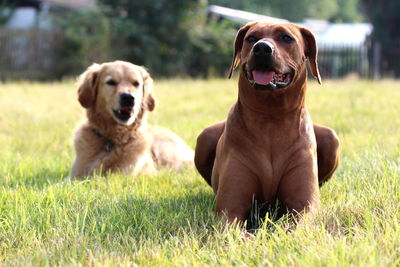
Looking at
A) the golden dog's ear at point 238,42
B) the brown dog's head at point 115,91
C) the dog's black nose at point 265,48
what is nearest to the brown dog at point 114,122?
the brown dog's head at point 115,91

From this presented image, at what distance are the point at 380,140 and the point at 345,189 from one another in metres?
2.30

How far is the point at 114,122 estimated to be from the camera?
224 inches

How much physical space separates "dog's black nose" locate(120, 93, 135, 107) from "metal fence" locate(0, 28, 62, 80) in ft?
51.4

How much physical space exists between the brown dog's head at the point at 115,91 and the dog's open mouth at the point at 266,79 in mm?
2344

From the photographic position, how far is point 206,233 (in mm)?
3092

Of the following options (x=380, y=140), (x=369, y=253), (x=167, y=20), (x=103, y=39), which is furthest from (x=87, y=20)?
(x=369, y=253)

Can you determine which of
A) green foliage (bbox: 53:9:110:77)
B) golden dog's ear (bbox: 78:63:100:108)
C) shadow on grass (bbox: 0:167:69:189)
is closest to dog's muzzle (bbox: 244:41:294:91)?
shadow on grass (bbox: 0:167:69:189)

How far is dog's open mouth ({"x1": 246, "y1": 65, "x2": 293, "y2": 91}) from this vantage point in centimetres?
328

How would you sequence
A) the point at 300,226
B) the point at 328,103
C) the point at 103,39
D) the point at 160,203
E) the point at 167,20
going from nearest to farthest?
the point at 300,226
the point at 160,203
the point at 328,103
the point at 103,39
the point at 167,20

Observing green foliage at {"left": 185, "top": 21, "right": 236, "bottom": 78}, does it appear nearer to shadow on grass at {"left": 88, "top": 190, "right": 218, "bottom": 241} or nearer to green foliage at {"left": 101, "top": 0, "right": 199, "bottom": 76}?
green foliage at {"left": 101, "top": 0, "right": 199, "bottom": 76}

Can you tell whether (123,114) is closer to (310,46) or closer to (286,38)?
(310,46)

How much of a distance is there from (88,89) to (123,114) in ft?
1.49

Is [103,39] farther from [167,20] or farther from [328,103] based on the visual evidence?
[328,103]

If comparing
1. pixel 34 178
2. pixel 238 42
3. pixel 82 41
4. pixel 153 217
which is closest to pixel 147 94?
pixel 34 178
